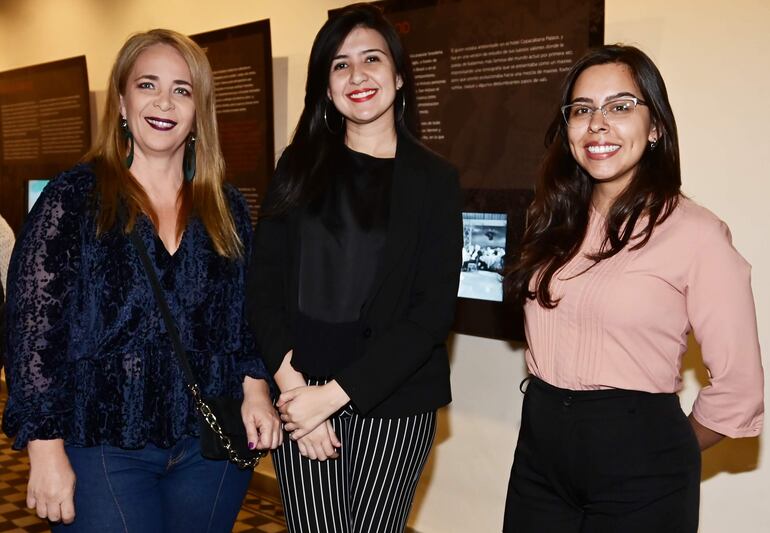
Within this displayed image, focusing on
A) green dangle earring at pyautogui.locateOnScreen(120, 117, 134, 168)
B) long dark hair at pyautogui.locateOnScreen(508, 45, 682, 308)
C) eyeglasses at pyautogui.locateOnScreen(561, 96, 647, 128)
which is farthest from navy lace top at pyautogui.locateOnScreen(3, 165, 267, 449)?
eyeglasses at pyautogui.locateOnScreen(561, 96, 647, 128)

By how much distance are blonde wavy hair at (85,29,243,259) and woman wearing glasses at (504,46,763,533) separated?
3.04 feet

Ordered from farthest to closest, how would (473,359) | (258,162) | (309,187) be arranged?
1. (258,162)
2. (473,359)
3. (309,187)

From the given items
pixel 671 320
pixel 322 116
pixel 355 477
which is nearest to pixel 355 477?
pixel 355 477

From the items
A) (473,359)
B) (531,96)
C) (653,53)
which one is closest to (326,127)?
(531,96)

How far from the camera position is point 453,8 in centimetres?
354

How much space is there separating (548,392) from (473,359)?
5.59ft

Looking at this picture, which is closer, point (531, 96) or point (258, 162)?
point (531, 96)

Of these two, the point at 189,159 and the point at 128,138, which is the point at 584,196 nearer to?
the point at 189,159

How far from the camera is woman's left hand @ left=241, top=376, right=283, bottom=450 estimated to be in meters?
2.21

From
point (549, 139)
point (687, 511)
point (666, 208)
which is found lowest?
point (687, 511)

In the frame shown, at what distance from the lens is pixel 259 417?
2.23 m

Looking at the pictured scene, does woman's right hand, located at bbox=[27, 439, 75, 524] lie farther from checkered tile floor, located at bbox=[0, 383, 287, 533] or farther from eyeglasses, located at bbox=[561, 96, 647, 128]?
checkered tile floor, located at bbox=[0, 383, 287, 533]

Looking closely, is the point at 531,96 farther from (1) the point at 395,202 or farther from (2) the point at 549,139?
(1) the point at 395,202

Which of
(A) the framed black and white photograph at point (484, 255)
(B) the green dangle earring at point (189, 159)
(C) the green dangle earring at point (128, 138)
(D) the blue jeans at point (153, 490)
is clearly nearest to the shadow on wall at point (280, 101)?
(A) the framed black and white photograph at point (484, 255)
